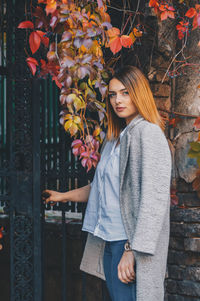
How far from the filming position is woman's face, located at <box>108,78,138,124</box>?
239 cm

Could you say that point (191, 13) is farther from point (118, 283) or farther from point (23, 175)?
point (118, 283)

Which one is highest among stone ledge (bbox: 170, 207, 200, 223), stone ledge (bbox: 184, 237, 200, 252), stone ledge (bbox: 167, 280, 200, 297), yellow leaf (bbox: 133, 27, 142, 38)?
yellow leaf (bbox: 133, 27, 142, 38)

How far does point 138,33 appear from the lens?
2912 millimetres

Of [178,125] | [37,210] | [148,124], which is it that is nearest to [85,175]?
[37,210]

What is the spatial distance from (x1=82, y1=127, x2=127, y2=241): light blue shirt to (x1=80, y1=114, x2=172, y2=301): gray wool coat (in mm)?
69

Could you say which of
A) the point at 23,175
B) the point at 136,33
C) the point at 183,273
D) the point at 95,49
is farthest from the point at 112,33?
the point at 183,273

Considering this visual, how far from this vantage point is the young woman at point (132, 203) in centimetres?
210

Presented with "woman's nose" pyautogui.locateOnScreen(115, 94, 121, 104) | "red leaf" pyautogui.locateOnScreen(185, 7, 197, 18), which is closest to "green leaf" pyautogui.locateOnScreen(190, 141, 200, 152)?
"woman's nose" pyautogui.locateOnScreen(115, 94, 121, 104)

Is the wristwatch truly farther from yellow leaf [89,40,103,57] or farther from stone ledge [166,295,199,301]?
yellow leaf [89,40,103,57]

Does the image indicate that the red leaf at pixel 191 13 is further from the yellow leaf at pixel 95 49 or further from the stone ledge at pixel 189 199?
the stone ledge at pixel 189 199

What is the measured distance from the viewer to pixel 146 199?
6.83 ft

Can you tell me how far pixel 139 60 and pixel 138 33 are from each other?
25 centimetres

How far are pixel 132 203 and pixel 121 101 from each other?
0.59 m

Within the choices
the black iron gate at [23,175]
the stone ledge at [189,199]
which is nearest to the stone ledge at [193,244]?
the stone ledge at [189,199]
